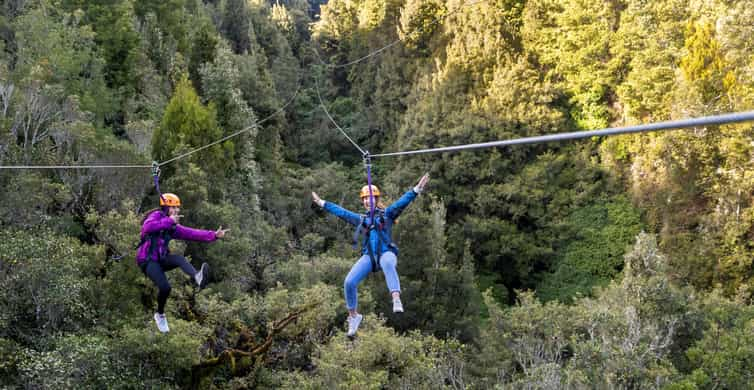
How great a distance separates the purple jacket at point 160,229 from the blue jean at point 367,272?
1755mm

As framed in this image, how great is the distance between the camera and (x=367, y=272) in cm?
644

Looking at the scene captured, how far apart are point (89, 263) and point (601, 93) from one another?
20.3m

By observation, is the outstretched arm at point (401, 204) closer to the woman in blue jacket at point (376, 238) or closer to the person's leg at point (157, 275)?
the woman in blue jacket at point (376, 238)

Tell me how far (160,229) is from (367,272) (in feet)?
8.36

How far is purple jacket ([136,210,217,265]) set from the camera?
7113 millimetres

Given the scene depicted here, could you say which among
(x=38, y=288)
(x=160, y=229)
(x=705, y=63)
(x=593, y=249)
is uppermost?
(x=705, y=63)

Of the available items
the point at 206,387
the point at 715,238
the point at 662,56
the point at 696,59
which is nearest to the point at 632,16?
the point at 662,56

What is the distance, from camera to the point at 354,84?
3869 cm

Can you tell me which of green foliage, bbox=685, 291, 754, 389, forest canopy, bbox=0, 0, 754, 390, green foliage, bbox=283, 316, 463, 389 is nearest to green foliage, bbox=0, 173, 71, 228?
forest canopy, bbox=0, 0, 754, 390

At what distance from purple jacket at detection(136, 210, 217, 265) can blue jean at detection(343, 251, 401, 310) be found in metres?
1.75

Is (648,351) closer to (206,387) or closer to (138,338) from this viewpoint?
(206,387)

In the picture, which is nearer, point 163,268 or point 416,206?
point 163,268

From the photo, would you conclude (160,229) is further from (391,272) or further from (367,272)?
(391,272)

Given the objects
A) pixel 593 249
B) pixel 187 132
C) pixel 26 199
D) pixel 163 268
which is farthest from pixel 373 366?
pixel 593 249
